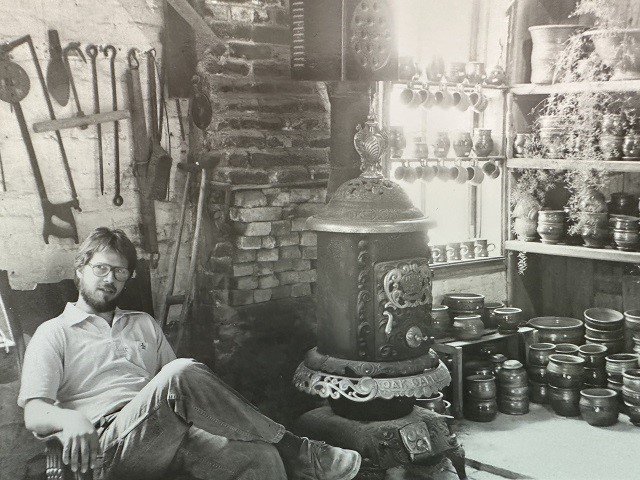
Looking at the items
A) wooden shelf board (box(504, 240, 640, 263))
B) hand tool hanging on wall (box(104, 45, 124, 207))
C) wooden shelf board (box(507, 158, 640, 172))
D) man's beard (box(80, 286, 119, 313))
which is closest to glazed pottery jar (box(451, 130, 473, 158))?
wooden shelf board (box(507, 158, 640, 172))

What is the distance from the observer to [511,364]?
464 cm

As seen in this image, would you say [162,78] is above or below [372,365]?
above

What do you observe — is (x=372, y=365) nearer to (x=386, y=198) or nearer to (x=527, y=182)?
(x=386, y=198)

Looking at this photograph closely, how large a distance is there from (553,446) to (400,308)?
1293mm

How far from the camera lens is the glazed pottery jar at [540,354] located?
475cm

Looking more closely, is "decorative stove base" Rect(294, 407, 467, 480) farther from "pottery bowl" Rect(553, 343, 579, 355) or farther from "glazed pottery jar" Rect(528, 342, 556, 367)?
"pottery bowl" Rect(553, 343, 579, 355)

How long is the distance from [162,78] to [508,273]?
2.94 metres

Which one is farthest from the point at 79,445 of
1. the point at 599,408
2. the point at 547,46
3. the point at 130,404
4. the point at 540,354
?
the point at 547,46

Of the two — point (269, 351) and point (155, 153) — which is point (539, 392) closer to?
point (269, 351)

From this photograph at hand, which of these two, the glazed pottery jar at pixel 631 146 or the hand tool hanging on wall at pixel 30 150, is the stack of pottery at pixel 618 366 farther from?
the hand tool hanging on wall at pixel 30 150

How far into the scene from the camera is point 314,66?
374 cm

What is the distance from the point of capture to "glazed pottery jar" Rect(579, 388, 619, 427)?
14.3 ft

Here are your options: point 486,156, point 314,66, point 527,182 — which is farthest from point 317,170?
point 527,182

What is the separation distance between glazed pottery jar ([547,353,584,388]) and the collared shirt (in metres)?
2.49
